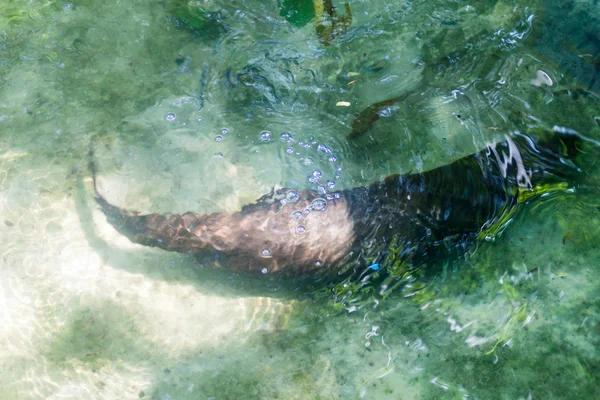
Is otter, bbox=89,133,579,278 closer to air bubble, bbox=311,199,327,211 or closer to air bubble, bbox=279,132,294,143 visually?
air bubble, bbox=311,199,327,211

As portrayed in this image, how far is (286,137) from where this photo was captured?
3.48 m

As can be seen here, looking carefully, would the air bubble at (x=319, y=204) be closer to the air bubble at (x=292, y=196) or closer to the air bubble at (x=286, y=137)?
the air bubble at (x=292, y=196)

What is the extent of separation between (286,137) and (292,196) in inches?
19.5

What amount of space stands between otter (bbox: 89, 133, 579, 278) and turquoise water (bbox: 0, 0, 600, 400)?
99 mm

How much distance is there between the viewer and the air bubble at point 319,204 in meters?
3.14

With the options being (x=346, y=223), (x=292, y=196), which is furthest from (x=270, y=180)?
(x=346, y=223)

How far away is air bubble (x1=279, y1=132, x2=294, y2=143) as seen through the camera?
3471 mm

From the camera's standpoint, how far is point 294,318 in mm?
3053

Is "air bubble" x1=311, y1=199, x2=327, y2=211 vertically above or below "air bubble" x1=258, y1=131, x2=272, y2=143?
below

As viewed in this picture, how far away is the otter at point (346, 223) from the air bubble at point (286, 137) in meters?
0.40

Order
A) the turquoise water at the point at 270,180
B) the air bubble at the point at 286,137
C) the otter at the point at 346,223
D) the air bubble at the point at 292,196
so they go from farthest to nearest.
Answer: the air bubble at the point at 286,137
the air bubble at the point at 292,196
the otter at the point at 346,223
the turquoise water at the point at 270,180

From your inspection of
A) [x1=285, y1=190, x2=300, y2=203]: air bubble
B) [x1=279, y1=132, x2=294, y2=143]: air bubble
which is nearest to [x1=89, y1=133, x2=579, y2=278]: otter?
[x1=285, y1=190, x2=300, y2=203]: air bubble

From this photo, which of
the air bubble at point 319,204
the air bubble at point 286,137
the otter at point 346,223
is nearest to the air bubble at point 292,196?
the otter at point 346,223

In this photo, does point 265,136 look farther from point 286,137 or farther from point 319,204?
point 319,204
